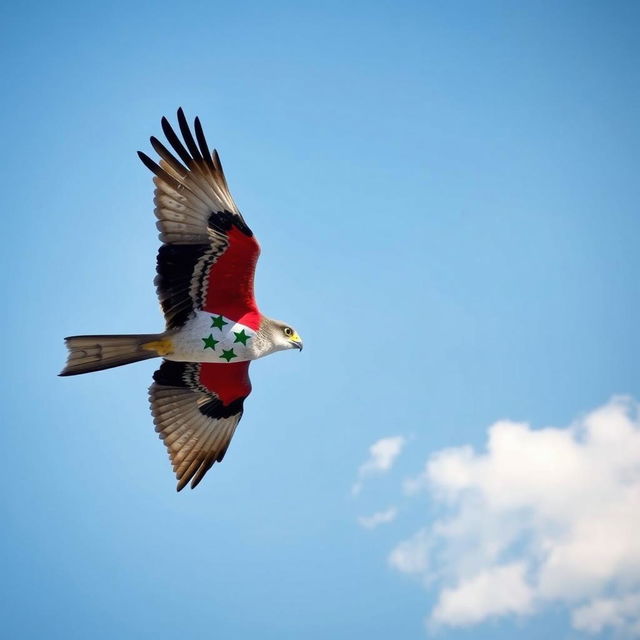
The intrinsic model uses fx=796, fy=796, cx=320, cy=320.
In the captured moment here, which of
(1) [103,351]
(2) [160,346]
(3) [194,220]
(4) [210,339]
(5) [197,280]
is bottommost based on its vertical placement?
(1) [103,351]

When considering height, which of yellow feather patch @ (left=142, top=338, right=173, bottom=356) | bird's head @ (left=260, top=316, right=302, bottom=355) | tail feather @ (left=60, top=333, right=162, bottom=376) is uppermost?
bird's head @ (left=260, top=316, right=302, bottom=355)

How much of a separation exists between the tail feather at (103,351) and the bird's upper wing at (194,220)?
0.79 metres

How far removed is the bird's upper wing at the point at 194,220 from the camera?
12.0 metres

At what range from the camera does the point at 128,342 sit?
12328 millimetres

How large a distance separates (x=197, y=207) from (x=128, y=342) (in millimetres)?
2349

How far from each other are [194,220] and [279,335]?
2412mm

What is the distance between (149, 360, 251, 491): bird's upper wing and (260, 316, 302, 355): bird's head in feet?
4.66

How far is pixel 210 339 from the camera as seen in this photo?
12711 millimetres

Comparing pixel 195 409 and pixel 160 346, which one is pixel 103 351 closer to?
pixel 160 346

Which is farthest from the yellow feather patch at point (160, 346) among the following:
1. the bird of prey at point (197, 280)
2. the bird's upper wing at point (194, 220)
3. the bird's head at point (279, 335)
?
the bird's head at point (279, 335)

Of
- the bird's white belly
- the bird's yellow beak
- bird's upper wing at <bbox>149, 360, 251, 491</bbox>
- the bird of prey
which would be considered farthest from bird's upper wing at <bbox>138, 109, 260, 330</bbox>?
bird's upper wing at <bbox>149, 360, 251, 491</bbox>

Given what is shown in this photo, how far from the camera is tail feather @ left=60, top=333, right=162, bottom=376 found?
468 inches

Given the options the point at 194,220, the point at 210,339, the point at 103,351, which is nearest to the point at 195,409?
the point at 210,339

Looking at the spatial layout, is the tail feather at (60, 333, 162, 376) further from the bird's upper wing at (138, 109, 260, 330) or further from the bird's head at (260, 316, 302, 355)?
the bird's head at (260, 316, 302, 355)
